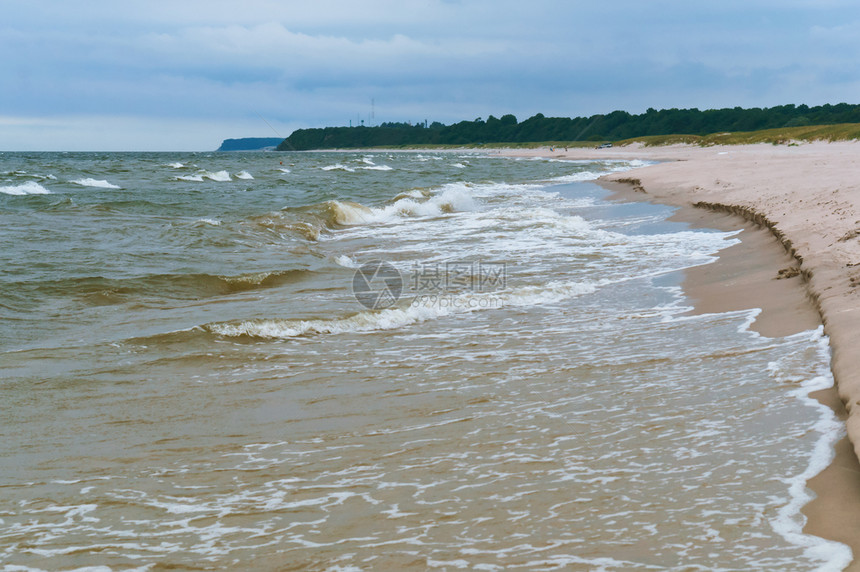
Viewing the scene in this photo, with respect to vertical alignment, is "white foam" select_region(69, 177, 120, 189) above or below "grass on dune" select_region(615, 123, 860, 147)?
below

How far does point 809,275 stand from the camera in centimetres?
780

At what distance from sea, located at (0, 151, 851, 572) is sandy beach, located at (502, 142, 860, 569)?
144 mm

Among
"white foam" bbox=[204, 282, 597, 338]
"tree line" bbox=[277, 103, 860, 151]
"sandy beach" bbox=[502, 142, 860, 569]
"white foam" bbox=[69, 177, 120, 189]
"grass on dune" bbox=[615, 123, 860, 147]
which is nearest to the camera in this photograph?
"sandy beach" bbox=[502, 142, 860, 569]

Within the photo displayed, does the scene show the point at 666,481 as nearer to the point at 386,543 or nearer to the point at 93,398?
the point at 386,543

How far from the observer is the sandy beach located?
136 inches

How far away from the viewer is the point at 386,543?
3.25 meters

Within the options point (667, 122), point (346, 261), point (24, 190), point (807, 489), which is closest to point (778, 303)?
point (807, 489)

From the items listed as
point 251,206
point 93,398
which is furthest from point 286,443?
point 251,206

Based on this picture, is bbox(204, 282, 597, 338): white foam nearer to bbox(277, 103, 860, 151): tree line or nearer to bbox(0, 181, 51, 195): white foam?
bbox(0, 181, 51, 195): white foam

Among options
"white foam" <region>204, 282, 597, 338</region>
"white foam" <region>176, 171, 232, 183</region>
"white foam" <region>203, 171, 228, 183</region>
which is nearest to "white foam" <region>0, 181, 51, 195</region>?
"white foam" <region>176, 171, 232, 183</region>

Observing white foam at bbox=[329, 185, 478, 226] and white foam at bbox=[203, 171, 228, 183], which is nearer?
white foam at bbox=[329, 185, 478, 226]

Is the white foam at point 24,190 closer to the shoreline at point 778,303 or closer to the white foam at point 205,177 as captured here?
the white foam at point 205,177

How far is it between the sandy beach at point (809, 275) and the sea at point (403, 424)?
0.14m

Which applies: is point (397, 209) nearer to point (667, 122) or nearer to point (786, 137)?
point (786, 137)
